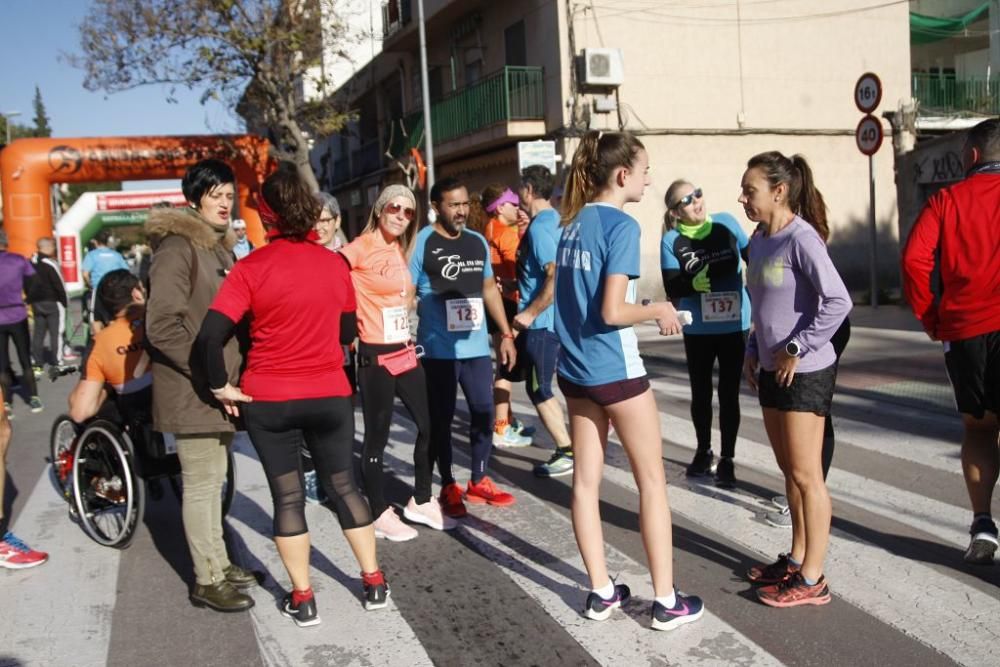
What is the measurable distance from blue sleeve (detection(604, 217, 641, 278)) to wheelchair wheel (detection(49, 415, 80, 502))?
3.68 meters

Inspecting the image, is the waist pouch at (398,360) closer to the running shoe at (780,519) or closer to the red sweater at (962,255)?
the running shoe at (780,519)

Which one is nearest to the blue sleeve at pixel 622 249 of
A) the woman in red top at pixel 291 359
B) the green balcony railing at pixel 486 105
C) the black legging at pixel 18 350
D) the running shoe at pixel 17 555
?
the woman in red top at pixel 291 359

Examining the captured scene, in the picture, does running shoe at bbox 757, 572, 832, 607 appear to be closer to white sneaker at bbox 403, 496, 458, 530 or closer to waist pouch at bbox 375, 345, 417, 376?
white sneaker at bbox 403, 496, 458, 530

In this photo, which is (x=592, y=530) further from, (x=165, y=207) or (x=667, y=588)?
(x=165, y=207)

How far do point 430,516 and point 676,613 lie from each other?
6.29ft

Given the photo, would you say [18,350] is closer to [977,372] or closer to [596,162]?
[596,162]

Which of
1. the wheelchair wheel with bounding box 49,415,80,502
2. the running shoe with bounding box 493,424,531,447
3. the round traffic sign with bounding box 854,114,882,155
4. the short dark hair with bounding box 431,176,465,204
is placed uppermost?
the round traffic sign with bounding box 854,114,882,155

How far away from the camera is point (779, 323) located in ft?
12.9

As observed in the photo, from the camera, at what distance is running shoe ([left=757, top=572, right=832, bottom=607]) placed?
389 centimetres

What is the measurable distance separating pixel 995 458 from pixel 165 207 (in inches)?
157

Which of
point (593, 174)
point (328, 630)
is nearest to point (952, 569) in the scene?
point (593, 174)

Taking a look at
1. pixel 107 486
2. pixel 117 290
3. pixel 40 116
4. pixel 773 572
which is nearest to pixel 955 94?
pixel 773 572

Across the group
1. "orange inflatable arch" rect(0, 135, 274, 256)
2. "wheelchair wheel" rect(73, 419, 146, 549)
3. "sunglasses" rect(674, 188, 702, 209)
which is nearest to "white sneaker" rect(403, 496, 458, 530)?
"wheelchair wheel" rect(73, 419, 146, 549)

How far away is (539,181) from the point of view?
609 centimetres
